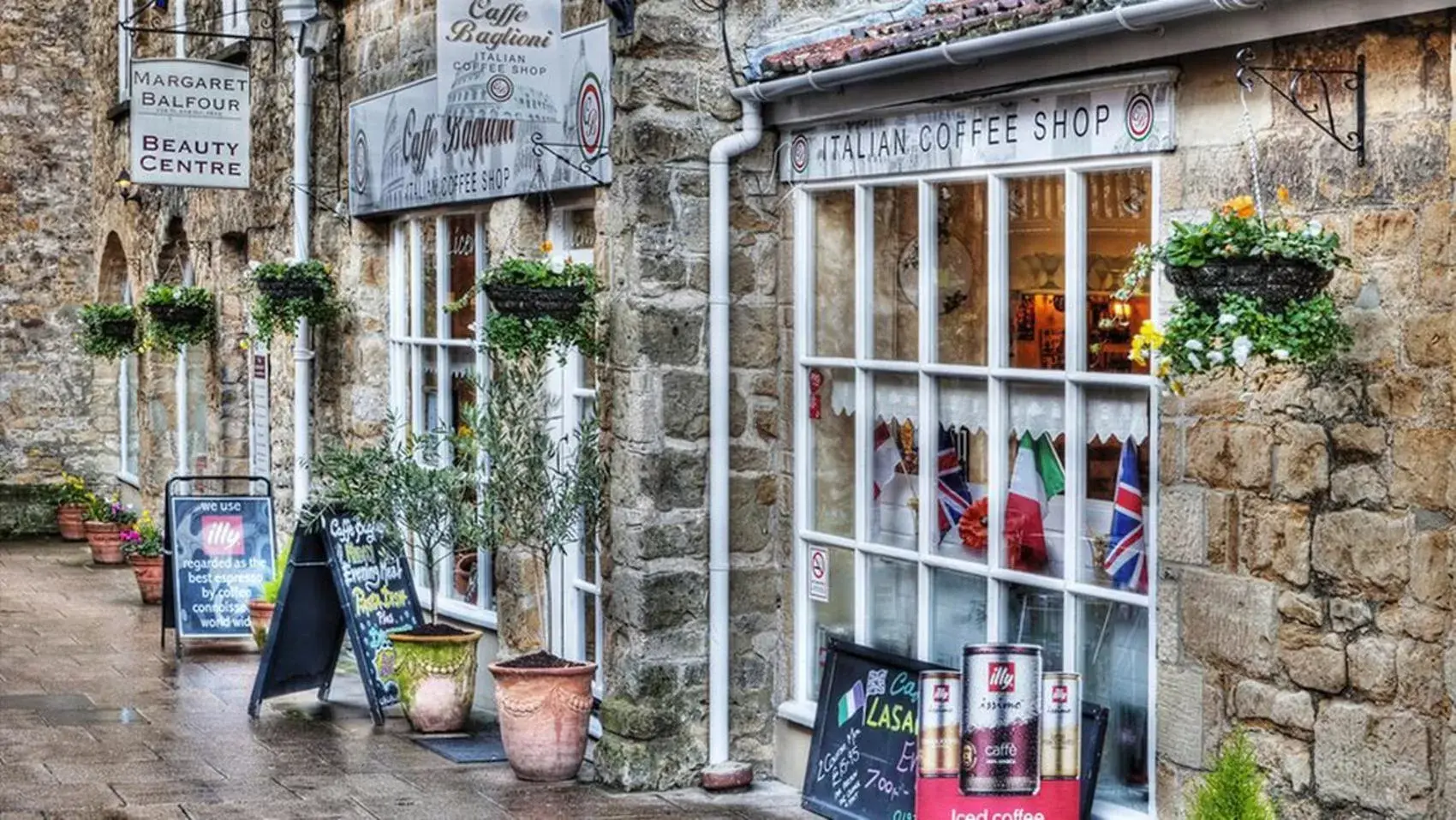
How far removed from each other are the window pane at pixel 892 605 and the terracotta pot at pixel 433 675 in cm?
258

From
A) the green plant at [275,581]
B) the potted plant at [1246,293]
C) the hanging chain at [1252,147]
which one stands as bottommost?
the green plant at [275,581]

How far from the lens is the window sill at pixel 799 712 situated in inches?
354

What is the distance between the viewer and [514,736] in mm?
9398

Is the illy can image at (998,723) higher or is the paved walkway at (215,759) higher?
the illy can image at (998,723)

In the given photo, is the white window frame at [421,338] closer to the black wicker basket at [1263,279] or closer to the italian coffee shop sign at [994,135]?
the italian coffee shop sign at [994,135]

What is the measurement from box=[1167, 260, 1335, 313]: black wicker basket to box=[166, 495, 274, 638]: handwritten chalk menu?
8.73m

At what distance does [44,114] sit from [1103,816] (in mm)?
16621

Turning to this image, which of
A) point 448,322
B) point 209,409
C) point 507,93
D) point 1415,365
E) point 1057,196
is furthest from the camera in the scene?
point 209,409

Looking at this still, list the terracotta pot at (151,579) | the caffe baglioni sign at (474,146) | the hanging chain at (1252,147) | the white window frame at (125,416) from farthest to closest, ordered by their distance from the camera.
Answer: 1. the white window frame at (125,416)
2. the terracotta pot at (151,579)
3. the caffe baglioni sign at (474,146)
4. the hanging chain at (1252,147)

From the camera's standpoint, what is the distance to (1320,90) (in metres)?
6.19

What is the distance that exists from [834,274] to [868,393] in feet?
1.86

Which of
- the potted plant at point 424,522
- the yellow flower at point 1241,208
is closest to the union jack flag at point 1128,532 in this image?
the yellow flower at point 1241,208

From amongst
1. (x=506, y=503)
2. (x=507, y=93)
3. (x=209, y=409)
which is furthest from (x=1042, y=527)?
(x=209, y=409)

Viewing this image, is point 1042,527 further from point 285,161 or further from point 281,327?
point 285,161
